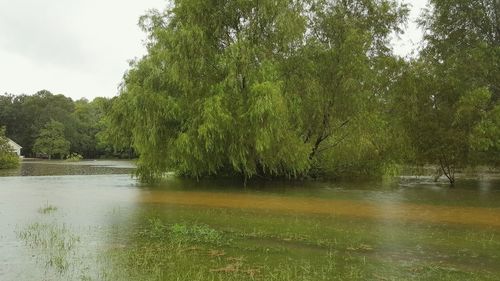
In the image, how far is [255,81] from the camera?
23.2 meters

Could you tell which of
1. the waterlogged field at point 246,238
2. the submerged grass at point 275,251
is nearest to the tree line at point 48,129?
the waterlogged field at point 246,238

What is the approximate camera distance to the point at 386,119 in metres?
27.6

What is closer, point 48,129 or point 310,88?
point 310,88

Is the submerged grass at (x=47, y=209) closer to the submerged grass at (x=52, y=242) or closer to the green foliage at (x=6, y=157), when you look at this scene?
the submerged grass at (x=52, y=242)

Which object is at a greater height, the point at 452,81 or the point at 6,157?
the point at 452,81

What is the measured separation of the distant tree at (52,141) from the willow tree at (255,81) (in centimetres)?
7048

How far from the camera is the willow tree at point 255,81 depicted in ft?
75.4

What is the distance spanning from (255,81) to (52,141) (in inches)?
3074

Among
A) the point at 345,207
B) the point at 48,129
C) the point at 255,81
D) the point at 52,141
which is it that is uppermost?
the point at 48,129

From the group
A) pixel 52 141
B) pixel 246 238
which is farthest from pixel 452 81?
pixel 52 141

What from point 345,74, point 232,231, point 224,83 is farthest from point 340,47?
point 232,231

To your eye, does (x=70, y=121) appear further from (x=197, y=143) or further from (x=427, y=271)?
(x=427, y=271)

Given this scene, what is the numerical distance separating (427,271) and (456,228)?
229 inches

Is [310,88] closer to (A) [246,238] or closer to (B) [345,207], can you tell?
(B) [345,207]
